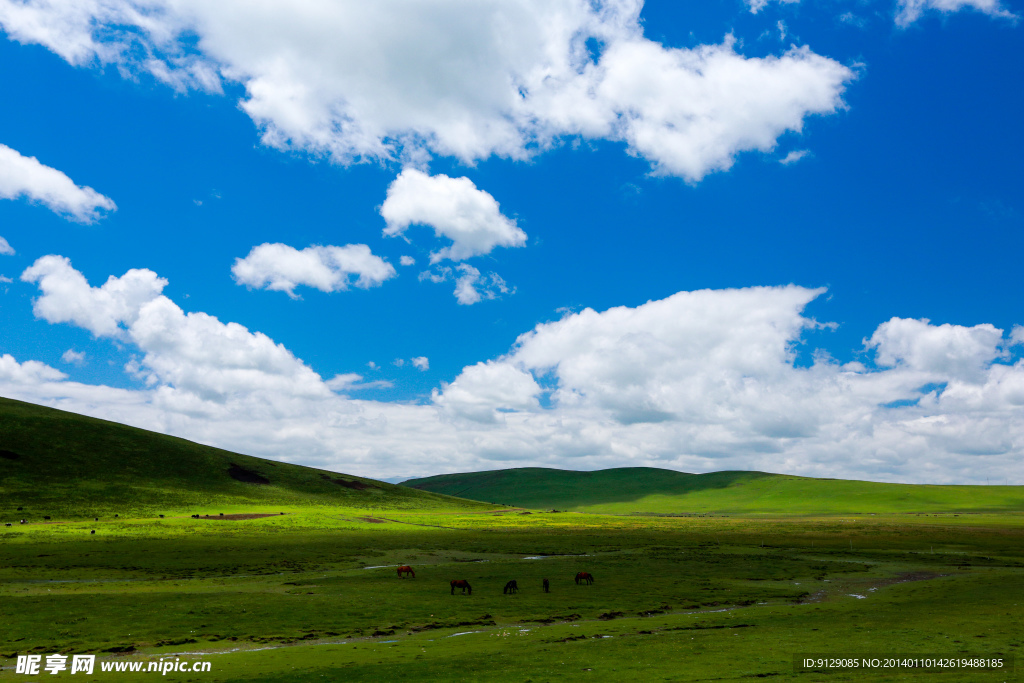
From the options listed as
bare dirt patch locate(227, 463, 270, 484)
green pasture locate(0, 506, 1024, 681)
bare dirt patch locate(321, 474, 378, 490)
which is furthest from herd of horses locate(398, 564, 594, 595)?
bare dirt patch locate(321, 474, 378, 490)

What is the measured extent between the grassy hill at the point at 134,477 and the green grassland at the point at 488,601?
2364cm

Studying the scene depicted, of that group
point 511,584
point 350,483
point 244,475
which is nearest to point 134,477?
point 244,475

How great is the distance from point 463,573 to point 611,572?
12.9m

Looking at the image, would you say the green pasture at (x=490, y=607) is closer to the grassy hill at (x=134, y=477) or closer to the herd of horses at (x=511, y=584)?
the herd of horses at (x=511, y=584)

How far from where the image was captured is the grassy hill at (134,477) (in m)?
111

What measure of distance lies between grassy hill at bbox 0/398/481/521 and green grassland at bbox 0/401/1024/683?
2364 cm

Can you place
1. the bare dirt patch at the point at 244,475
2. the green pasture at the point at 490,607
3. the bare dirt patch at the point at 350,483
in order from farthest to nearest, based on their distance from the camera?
1. the bare dirt patch at the point at 350,483
2. the bare dirt patch at the point at 244,475
3. the green pasture at the point at 490,607

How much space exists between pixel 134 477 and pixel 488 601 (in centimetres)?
13203

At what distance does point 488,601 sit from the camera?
119ft

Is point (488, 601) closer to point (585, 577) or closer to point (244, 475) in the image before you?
point (585, 577)

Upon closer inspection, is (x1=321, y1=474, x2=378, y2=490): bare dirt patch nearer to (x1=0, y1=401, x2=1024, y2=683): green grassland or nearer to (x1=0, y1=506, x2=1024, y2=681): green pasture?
(x1=0, y1=401, x2=1024, y2=683): green grassland

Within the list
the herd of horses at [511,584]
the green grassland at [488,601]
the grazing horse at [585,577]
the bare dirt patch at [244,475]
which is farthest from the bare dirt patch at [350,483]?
the grazing horse at [585,577]

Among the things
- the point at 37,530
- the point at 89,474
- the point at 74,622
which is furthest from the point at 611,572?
the point at 89,474

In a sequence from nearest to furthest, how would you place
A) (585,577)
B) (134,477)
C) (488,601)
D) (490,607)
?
(490,607)
(488,601)
(585,577)
(134,477)
